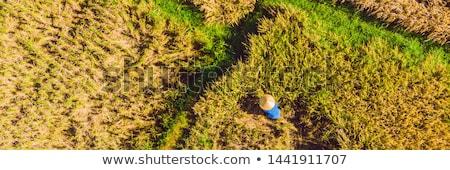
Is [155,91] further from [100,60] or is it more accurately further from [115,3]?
[115,3]

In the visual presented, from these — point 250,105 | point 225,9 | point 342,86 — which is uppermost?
point 225,9

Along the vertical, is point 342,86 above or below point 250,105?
above

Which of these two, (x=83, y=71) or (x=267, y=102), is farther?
(x=83, y=71)

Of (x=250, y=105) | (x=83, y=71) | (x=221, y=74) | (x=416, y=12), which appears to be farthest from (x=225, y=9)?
(x=416, y=12)

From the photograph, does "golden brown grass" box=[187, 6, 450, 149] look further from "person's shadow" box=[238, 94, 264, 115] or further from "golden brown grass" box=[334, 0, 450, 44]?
"golden brown grass" box=[334, 0, 450, 44]

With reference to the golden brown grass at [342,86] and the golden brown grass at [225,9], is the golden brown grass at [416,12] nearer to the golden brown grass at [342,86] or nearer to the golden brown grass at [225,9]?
the golden brown grass at [342,86]

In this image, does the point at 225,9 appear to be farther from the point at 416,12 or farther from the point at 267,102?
the point at 416,12

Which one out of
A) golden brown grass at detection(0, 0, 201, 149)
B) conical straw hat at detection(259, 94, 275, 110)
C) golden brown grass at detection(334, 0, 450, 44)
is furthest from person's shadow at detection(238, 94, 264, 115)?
golden brown grass at detection(334, 0, 450, 44)
